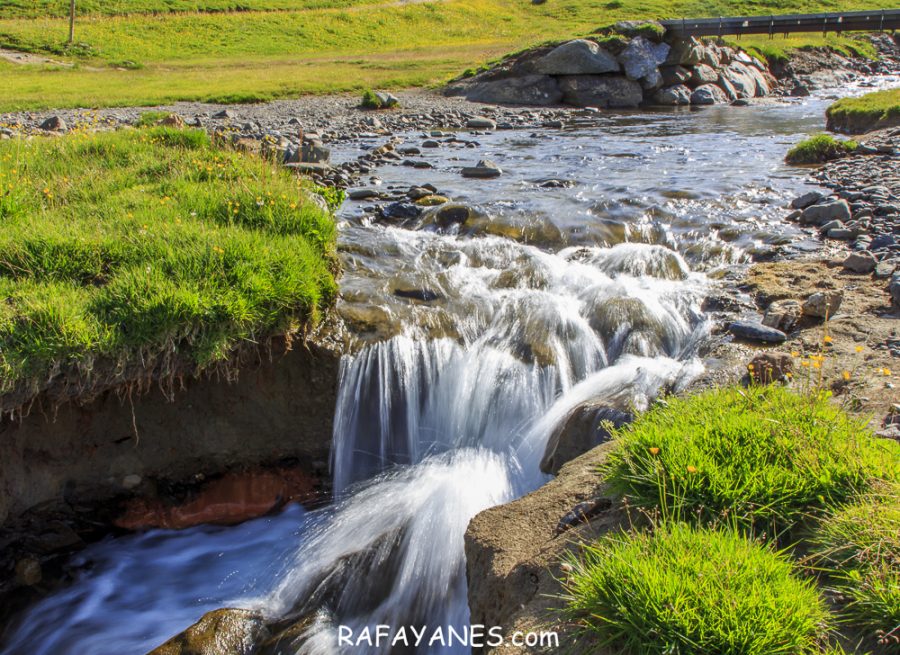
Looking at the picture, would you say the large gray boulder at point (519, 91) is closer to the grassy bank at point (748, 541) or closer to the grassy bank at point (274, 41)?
the grassy bank at point (274, 41)

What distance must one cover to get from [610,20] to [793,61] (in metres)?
28.5

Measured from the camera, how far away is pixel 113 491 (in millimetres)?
6562

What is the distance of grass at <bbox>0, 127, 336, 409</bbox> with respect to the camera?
221 inches

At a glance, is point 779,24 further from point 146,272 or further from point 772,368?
point 146,272

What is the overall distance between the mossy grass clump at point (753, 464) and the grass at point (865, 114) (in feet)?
63.9

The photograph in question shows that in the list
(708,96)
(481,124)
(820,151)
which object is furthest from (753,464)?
Result: (708,96)

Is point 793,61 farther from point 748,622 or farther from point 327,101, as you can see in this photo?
point 748,622

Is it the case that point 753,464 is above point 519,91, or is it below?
below

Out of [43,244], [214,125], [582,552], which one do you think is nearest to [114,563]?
[43,244]

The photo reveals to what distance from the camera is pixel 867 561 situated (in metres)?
3.08

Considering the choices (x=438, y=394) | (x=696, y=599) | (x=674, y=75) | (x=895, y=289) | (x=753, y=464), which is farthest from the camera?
(x=674, y=75)

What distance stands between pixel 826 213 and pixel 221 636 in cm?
1095

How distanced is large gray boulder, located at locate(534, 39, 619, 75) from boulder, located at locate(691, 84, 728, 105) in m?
4.29

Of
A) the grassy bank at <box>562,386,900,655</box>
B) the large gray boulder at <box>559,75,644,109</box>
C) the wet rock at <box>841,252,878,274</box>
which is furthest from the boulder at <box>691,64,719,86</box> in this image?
the grassy bank at <box>562,386,900,655</box>
